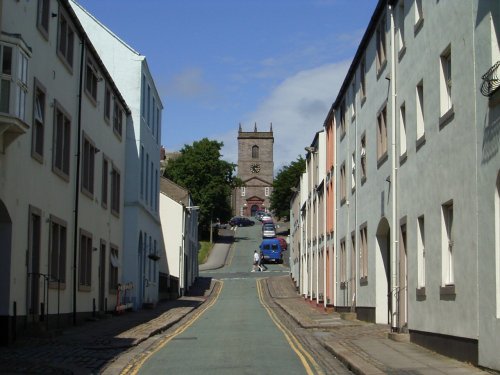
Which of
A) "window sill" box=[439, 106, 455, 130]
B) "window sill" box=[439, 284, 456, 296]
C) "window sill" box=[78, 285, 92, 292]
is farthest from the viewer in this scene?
"window sill" box=[78, 285, 92, 292]

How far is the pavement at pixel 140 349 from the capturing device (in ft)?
46.0

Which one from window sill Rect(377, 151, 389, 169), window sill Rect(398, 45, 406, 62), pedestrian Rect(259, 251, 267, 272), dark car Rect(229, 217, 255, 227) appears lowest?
pedestrian Rect(259, 251, 267, 272)

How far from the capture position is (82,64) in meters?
26.1

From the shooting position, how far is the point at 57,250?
23.3 metres

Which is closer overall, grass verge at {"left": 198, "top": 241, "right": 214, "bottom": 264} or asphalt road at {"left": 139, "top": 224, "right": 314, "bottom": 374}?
asphalt road at {"left": 139, "top": 224, "right": 314, "bottom": 374}

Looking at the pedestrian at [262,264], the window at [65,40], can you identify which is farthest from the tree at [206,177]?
the window at [65,40]

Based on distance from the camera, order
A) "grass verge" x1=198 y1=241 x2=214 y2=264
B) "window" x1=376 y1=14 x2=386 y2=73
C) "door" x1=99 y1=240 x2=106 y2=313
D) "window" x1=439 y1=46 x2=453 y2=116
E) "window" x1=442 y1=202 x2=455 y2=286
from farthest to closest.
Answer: "grass verge" x1=198 y1=241 x2=214 y2=264, "door" x1=99 y1=240 x2=106 y2=313, "window" x1=376 y1=14 x2=386 y2=73, "window" x1=439 y1=46 x2=453 y2=116, "window" x1=442 y1=202 x2=455 y2=286

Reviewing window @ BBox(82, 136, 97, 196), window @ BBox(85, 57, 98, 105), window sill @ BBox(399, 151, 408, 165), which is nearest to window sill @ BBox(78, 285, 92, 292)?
window @ BBox(82, 136, 97, 196)

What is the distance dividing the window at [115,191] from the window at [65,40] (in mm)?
8763

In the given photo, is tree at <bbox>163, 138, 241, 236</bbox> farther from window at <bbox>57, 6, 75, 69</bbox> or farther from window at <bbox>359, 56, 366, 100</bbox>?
window at <bbox>57, 6, 75, 69</bbox>

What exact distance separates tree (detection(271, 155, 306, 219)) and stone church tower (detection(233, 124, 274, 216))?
137 ft

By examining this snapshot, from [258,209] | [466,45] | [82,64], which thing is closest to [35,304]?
[82,64]

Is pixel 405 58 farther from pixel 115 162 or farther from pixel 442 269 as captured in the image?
pixel 115 162

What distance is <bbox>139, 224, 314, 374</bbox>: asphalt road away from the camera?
15.0m
